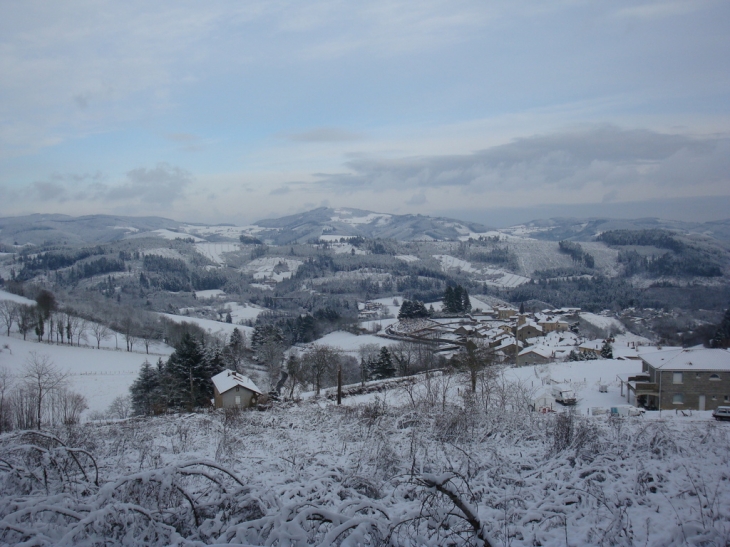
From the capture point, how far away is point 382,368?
31.1 metres

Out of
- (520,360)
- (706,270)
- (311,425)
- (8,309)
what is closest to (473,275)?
(706,270)

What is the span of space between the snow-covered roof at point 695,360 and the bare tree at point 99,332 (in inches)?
1893

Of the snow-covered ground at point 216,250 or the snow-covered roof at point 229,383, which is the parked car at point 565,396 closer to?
the snow-covered roof at point 229,383

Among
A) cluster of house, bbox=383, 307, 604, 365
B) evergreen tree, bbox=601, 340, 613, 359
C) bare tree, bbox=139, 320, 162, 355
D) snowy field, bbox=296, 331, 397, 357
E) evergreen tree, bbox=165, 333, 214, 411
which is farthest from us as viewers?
bare tree, bbox=139, 320, 162, 355

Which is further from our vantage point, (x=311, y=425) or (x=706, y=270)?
(x=706, y=270)

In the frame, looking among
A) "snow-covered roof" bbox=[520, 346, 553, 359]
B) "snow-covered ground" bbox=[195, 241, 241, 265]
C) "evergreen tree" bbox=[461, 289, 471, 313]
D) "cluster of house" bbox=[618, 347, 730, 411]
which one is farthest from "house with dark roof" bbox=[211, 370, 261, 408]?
"snow-covered ground" bbox=[195, 241, 241, 265]

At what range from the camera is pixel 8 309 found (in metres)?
48.6

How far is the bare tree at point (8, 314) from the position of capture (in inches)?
1841

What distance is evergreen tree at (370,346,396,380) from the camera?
102ft

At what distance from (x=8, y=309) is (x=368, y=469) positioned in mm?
58118

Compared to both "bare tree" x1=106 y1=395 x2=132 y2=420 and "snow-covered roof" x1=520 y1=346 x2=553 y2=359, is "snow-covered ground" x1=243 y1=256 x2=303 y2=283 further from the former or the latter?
"bare tree" x1=106 y1=395 x2=132 y2=420

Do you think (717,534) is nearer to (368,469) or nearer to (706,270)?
(368,469)

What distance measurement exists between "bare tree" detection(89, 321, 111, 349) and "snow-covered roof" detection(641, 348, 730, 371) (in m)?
48.1

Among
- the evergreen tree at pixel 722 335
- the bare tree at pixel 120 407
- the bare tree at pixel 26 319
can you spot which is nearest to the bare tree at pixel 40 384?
the bare tree at pixel 120 407
